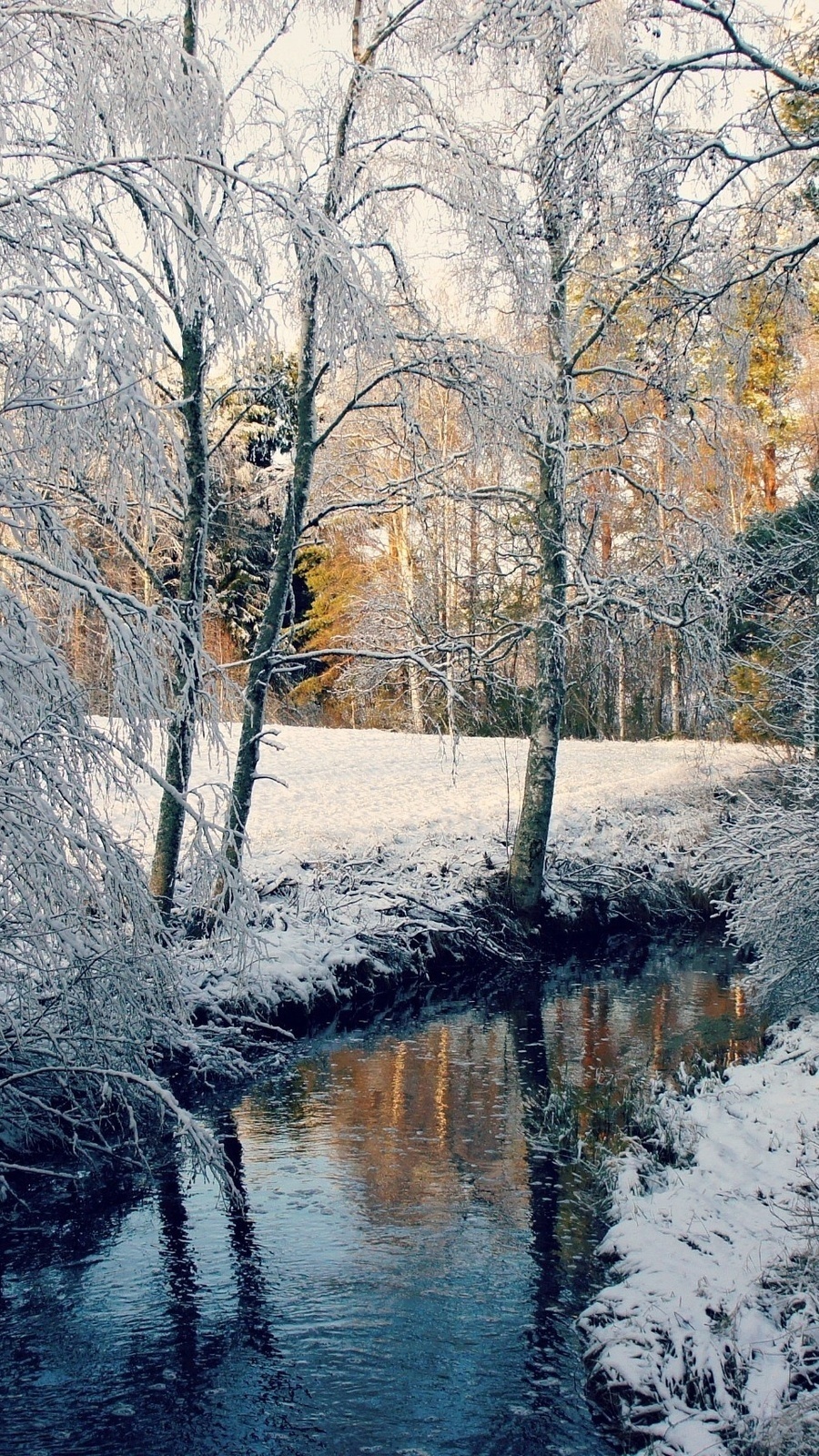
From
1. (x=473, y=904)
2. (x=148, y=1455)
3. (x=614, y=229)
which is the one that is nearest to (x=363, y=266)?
(x=614, y=229)

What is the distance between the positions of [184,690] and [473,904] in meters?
9.29

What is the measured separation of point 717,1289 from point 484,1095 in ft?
13.9

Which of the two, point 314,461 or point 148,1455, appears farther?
point 314,461

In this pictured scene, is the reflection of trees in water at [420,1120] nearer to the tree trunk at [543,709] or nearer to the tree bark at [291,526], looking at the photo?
the tree bark at [291,526]

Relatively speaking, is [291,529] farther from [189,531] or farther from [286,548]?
[189,531]

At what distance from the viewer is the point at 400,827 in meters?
16.9

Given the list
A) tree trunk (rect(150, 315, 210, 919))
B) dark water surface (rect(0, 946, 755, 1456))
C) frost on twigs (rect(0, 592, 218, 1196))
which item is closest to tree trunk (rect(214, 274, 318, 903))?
tree trunk (rect(150, 315, 210, 919))

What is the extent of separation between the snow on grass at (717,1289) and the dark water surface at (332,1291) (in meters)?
0.27

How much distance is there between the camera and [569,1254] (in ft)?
21.1

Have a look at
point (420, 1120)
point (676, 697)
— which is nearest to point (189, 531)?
point (420, 1120)

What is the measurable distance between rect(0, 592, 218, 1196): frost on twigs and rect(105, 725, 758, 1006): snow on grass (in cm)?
205

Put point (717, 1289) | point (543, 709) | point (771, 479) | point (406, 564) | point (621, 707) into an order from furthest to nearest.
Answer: point (621, 707)
point (406, 564)
point (771, 479)
point (543, 709)
point (717, 1289)

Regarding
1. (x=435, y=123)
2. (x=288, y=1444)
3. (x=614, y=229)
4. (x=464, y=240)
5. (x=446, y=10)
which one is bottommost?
(x=288, y=1444)

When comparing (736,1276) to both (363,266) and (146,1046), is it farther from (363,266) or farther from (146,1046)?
(363,266)
